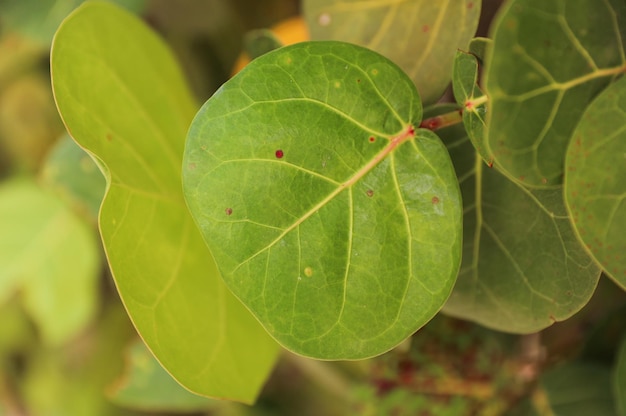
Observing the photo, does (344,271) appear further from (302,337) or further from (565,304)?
(565,304)

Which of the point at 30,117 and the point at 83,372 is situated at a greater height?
the point at 30,117

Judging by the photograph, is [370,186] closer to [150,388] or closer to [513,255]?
[513,255]

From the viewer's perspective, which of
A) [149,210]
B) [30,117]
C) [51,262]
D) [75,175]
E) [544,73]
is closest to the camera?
[544,73]

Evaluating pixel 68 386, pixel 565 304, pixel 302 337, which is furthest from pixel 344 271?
pixel 68 386

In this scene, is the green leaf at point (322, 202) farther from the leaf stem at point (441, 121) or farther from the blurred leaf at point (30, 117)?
the blurred leaf at point (30, 117)

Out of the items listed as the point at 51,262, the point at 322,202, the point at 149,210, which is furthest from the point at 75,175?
the point at 322,202

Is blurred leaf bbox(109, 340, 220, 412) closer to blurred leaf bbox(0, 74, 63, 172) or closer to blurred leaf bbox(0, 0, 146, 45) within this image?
blurred leaf bbox(0, 0, 146, 45)
